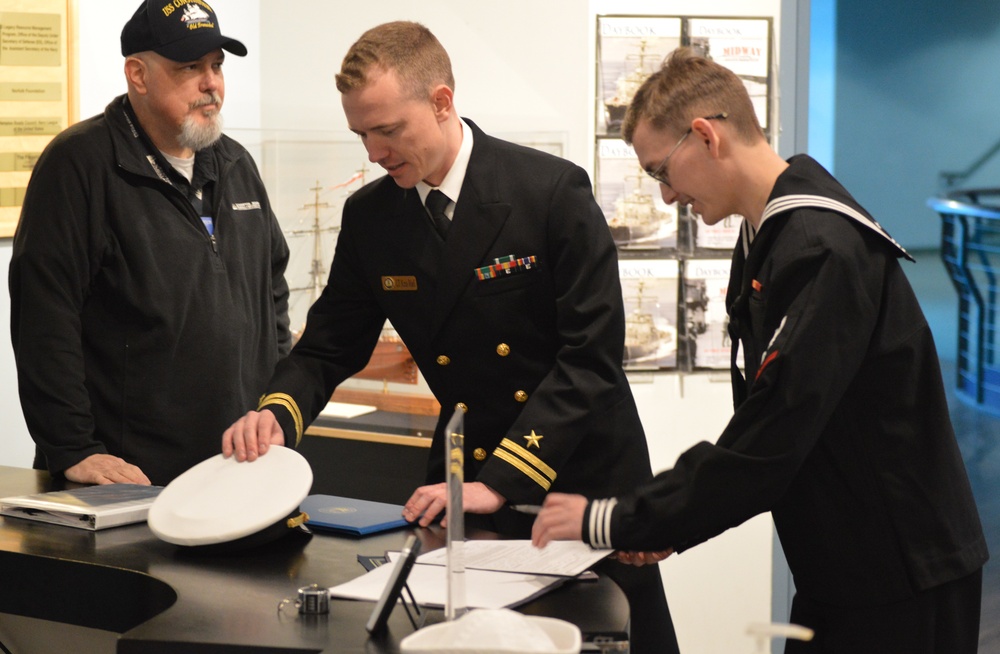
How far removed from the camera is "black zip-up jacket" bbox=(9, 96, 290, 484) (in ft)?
8.17

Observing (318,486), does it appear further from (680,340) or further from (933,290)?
(933,290)

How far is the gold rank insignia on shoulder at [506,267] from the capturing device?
2174 mm

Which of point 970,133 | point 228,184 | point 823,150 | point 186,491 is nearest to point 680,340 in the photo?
point 823,150

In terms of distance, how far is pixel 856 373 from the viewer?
5.66 ft

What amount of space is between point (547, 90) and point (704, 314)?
0.85m

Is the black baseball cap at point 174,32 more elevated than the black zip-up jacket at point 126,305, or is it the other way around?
the black baseball cap at point 174,32

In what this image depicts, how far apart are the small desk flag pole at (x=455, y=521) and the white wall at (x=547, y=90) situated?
222 cm

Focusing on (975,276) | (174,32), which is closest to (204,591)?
(174,32)

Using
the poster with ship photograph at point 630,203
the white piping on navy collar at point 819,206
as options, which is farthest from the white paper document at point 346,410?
the white piping on navy collar at point 819,206

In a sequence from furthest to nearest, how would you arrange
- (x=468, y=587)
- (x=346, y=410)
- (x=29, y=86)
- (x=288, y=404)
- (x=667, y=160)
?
(x=346, y=410) < (x=29, y=86) < (x=288, y=404) < (x=667, y=160) < (x=468, y=587)

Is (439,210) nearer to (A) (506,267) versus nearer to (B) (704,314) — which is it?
(A) (506,267)

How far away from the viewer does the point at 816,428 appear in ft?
5.48

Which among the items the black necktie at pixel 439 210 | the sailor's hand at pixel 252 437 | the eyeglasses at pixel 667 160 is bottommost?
the sailor's hand at pixel 252 437

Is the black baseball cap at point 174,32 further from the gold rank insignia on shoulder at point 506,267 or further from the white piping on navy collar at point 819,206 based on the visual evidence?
the white piping on navy collar at point 819,206
